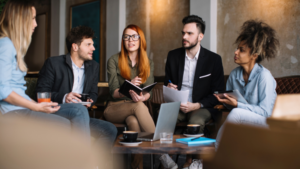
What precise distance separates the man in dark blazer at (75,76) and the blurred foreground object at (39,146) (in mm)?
422

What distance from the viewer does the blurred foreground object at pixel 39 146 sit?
158 centimetres

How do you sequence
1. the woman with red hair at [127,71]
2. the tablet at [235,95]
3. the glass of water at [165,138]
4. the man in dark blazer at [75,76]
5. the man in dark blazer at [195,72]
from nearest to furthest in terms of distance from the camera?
the glass of water at [165,138] < the tablet at [235,95] < the man in dark blazer at [75,76] < the woman with red hair at [127,71] < the man in dark blazer at [195,72]

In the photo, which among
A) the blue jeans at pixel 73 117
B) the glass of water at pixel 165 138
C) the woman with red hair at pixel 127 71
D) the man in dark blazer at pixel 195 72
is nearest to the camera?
the glass of water at pixel 165 138

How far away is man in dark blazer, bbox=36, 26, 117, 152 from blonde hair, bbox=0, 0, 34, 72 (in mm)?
683

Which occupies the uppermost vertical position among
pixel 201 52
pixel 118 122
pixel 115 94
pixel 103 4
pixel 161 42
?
pixel 103 4

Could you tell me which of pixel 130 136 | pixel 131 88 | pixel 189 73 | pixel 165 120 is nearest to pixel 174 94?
pixel 131 88

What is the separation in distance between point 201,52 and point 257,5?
4.41ft

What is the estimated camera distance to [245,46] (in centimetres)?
257

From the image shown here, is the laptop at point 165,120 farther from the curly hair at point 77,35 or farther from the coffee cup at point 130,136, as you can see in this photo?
the curly hair at point 77,35

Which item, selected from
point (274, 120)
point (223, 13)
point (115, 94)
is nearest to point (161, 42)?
point (223, 13)

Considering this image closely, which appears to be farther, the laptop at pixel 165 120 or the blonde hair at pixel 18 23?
the laptop at pixel 165 120

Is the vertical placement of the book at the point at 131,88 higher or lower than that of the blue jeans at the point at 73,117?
higher

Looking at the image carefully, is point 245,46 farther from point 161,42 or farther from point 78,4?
point 78,4

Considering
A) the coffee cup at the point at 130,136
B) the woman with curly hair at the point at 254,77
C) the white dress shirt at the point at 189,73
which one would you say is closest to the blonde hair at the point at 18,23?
the coffee cup at the point at 130,136
